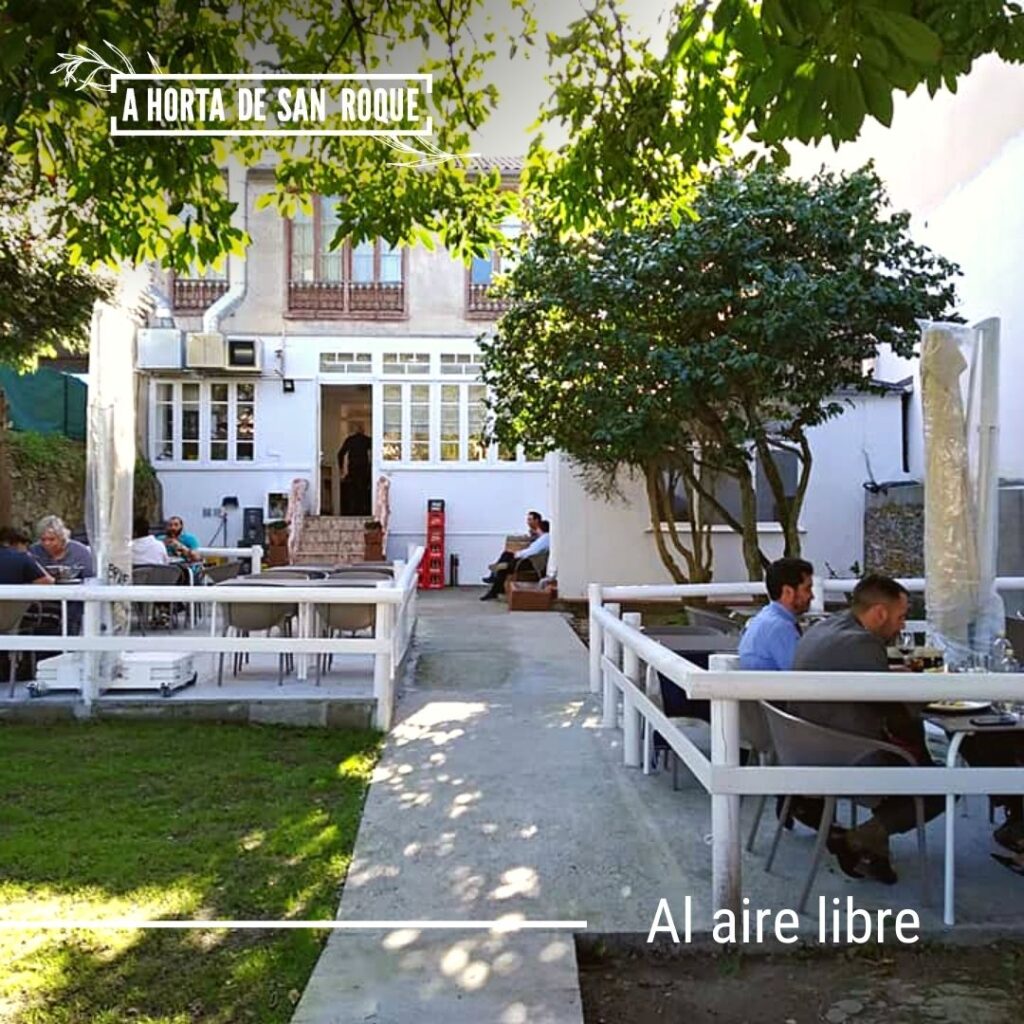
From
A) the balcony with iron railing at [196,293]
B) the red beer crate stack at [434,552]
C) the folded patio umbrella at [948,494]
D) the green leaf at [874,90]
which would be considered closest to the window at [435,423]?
the red beer crate stack at [434,552]

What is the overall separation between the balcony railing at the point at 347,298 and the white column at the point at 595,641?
1352 centimetres

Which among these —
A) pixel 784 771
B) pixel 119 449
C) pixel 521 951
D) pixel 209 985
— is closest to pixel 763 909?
pixel 784 771

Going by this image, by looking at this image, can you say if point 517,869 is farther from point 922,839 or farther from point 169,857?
point 922,839

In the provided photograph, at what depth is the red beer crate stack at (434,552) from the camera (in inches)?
747

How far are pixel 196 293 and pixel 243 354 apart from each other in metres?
2.00

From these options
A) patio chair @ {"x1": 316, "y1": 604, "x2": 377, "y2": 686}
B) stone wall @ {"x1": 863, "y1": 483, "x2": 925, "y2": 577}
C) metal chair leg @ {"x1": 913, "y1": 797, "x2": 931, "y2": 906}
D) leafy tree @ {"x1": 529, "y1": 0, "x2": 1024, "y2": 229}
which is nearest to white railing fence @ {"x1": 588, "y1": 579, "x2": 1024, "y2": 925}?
metal chair leg @ {"x1": 913, "y1": 797, "x2": 931, "y2": 906}

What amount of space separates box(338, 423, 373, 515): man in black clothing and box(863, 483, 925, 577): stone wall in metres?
10.0

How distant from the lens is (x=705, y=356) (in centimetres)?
1095

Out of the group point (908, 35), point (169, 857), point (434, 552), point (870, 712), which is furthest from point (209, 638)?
point (434, 552)

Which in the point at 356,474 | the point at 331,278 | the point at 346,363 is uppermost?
the point at 331,278

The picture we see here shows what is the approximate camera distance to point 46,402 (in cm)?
1864

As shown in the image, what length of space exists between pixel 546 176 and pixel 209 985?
5.46m

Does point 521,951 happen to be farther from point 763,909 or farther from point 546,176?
point 546,176

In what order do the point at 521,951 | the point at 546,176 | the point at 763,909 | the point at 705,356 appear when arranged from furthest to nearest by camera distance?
the point at 705,356 → the point at 546,176 → the point at 763,909 → the point at 521,951
